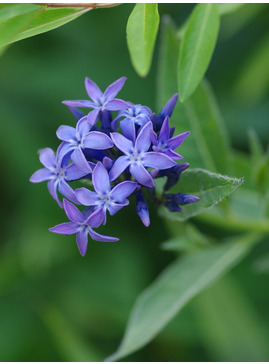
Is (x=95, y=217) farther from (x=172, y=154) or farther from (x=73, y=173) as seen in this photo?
(x=172, y=154)

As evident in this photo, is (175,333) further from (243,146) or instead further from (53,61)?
(53,61)

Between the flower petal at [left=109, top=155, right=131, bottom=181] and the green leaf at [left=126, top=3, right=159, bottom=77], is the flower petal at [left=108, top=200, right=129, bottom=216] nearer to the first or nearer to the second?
the flower petal at [left=109, top=155, right=131, bottom=181]

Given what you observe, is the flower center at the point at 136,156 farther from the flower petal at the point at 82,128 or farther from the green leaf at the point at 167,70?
the green leaf at the point at 167,70

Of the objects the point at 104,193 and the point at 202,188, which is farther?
the point at 202,188

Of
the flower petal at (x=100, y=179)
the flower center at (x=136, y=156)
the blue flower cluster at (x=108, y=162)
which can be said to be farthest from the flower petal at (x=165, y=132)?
the flower petal at (x=100, y=179)

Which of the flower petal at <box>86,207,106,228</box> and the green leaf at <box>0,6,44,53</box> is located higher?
the green leaf at <box>0,6,44,53</box>

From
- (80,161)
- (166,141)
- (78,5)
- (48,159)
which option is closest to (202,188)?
(166,141)

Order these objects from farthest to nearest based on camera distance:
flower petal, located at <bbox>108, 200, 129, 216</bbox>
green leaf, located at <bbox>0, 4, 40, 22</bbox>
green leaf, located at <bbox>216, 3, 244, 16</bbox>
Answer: green leaf, located at <bbox>216, 3, 244, 16</bbox> < flower petal, located at <bbox>108, 200, 129, 216</bbox> < green leaf, located at <bbox>0, 4, 40, 22</bbox>

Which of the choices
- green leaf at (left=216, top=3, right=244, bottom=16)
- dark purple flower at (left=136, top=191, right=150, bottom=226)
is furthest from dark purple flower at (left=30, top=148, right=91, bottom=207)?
green leaf at (left=216, top=3, right=244, bottom=16)

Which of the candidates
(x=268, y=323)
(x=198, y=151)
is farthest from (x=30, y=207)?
(x=268, y=323)
